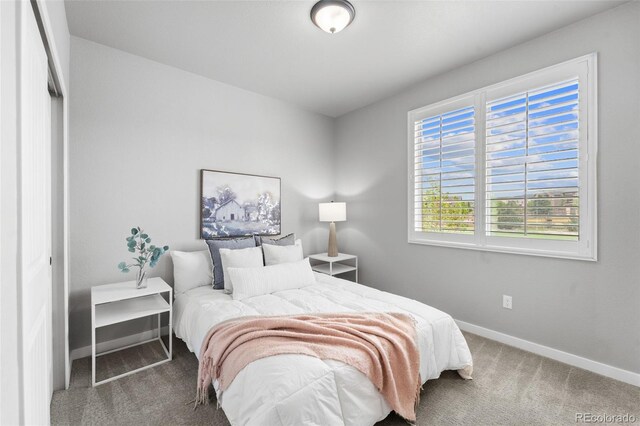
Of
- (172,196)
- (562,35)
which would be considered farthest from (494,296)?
(172,196)

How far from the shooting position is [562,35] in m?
2.47

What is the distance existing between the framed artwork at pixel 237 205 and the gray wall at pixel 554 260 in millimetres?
1410

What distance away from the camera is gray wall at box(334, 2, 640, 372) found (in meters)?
2.18

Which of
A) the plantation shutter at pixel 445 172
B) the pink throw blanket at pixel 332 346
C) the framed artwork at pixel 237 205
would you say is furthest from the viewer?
the framed artwork at pixel 237 205

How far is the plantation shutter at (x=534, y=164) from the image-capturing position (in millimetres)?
2432

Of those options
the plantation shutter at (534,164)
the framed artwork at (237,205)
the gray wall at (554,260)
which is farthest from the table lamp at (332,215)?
the plantation shutter at (534,164)

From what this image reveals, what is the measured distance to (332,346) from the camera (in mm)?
1662

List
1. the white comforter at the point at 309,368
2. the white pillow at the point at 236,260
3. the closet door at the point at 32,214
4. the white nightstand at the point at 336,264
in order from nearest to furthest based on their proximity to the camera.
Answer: the closet door at the point at 32,214
the white comforter at the point at 309,368
the white pillow at the point at 236,260
the white nightstand at the point at 336,264

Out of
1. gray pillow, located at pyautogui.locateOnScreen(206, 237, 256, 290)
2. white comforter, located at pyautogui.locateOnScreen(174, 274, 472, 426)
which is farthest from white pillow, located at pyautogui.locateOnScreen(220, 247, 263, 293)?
white comforter, located at pyautogui.locateOnScreen(174, 274, 472, 426)

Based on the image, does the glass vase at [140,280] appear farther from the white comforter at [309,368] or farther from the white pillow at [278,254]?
the white pillow at [278,254]

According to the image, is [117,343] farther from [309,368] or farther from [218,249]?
[309,368]

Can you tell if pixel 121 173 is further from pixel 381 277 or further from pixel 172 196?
pixel 381 277

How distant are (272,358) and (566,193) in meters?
2.61

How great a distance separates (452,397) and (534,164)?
202cm
